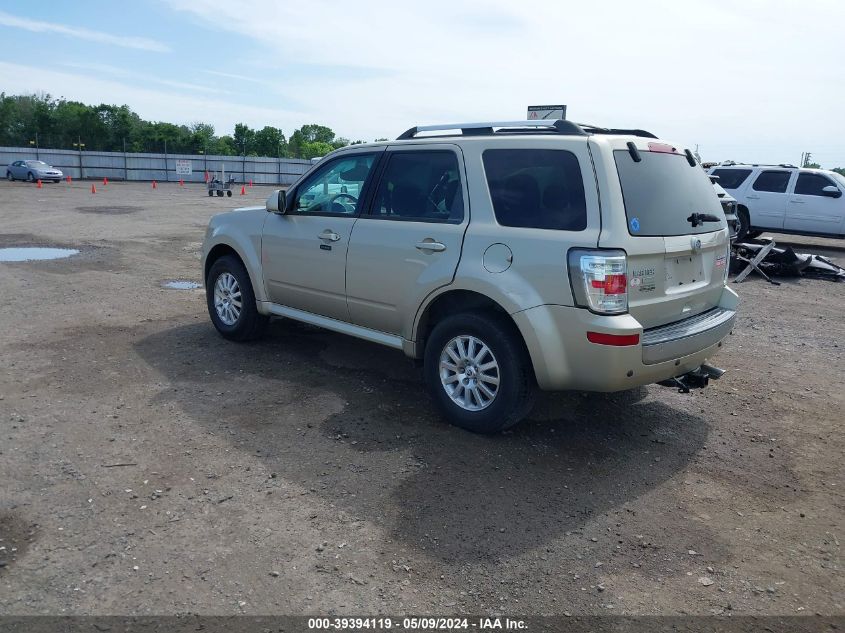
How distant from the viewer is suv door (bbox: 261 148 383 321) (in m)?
5.58

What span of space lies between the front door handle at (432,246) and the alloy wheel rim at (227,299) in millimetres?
2416

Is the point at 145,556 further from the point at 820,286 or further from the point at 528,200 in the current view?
the point at 820,286

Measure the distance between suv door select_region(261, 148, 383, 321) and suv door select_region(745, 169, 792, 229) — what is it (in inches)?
562

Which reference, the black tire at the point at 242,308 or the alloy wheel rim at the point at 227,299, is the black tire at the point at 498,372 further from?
the alloy wheel rim at the point at 227,299

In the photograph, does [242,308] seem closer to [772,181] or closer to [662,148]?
[662,148]

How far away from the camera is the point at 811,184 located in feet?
54.1

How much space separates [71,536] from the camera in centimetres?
340

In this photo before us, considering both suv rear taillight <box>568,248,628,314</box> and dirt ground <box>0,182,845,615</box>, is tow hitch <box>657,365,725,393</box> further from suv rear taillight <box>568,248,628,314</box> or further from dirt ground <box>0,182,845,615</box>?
suv rear taillight <box>568,248,628,314</box>

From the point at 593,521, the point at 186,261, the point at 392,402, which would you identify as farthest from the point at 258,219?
the point at 186,261

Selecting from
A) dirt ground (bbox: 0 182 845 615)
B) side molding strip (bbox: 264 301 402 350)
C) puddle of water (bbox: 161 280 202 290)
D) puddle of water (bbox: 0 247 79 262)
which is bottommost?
dirt ground (bbox: 0 182 845 615)

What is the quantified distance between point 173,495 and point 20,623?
111 cm

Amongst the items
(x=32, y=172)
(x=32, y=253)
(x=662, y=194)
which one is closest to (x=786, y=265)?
(x=662, y=194)

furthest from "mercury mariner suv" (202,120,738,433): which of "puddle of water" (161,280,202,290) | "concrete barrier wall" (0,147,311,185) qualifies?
"concrete barrier wall" (0,147,311,185)

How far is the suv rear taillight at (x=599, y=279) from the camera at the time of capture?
13.3 feet
